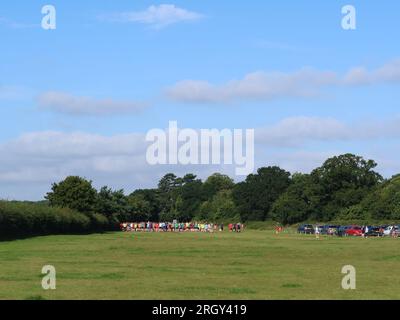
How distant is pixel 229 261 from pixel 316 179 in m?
132

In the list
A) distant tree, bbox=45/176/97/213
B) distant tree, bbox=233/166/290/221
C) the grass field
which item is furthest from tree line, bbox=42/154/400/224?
the grass field

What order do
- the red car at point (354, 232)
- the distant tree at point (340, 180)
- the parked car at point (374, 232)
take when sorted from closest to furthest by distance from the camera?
the parked car at point (374, 232), the red car at point (354, 232), the distant tree at point (340, 180)

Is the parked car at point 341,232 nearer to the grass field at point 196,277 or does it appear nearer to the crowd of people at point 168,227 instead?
the crowd of people at point 168,227

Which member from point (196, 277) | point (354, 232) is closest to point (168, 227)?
point (354, 232)

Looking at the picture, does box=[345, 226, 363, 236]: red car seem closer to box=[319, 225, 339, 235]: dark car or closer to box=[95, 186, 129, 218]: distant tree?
box=[319, 225, 339, 235]: dark car

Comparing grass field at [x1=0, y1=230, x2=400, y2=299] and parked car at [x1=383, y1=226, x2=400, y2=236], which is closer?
grass field at [x1=0, y1=230, x2=400, y2=299]

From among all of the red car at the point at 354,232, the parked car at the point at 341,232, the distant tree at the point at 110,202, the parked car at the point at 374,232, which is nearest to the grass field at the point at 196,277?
the parked car at the point at 374,232

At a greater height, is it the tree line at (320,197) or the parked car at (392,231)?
the tree line at (320,197)

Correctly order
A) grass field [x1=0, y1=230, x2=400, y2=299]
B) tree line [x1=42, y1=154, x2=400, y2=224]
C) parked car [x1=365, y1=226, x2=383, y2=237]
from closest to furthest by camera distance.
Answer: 1. grass field [x1=0, y1=230, x2=400, y2=299]
2. parked car [x1=365, y1=226, x2=383, y2=237]
3. tree line [x1=42, y1=154, x2=400, y2=224]

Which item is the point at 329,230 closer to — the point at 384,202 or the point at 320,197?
the point at 384,202

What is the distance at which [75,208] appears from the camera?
111 meters

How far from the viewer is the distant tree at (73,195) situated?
361 feet

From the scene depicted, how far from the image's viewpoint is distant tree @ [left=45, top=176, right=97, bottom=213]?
110125 millimetres
